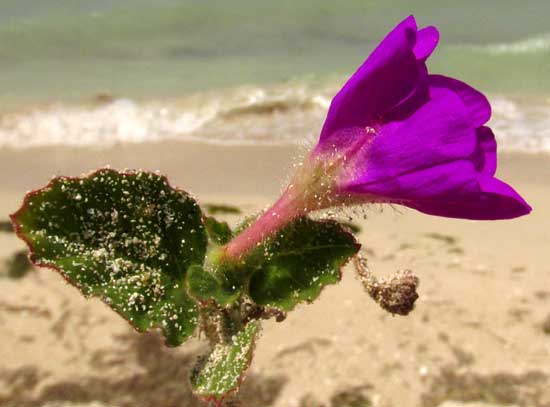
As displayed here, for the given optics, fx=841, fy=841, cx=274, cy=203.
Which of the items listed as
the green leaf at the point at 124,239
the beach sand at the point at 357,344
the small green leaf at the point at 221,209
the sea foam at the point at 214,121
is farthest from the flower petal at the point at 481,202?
the sea foam at the point at 214,121

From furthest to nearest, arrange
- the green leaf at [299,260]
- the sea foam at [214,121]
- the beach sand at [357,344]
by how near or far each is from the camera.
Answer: the sea foam at [214,121] < the beach sand at [357,344] < the green leaf at [299,260]

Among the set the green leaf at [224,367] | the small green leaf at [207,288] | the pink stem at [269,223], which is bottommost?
the green leaf at [224,367]

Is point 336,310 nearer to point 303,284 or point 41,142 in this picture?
point 303,284

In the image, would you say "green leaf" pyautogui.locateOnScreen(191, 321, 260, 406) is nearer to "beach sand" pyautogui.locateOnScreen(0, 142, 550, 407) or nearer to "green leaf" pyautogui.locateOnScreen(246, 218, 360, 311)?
"green leaf" pyautogui.locateOnScreen(246, 218, 360, 311)

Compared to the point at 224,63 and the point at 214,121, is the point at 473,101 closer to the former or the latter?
the point at 214,121

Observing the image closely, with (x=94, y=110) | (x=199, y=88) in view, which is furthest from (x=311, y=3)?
(x=94, y=110)

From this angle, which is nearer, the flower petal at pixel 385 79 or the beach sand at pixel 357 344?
the flower petal at pixel 385 79

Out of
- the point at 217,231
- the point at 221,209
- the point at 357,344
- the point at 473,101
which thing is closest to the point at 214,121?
the point at 221,209

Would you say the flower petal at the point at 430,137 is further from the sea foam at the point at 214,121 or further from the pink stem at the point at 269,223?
the sea foam at the point at 214,121
